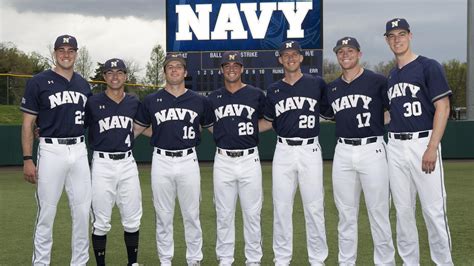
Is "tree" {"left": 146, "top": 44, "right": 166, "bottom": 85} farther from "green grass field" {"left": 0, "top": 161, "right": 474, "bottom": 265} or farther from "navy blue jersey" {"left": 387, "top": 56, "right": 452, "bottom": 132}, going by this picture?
"navy blue jersey" {"left": 387, "top": 56, "right": 452, "bottom": 132}

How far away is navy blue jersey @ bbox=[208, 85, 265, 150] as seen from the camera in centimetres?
457

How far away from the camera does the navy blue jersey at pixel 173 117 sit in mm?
4523

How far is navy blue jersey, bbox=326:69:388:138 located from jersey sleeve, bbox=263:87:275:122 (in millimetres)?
551

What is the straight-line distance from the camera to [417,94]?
4.07 metres

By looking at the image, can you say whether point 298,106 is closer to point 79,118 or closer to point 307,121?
point 307,121

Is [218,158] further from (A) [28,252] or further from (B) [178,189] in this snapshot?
(A) [28,252]

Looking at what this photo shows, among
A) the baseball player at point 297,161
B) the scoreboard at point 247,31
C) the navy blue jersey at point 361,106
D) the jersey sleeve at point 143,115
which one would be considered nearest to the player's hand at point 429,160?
the navy blue jersey at point 361,106

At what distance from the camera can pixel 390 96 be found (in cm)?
420

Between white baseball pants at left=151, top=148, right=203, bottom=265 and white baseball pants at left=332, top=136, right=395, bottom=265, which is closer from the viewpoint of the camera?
white baseball pants at left=332, top=136, right=395, bottom=265

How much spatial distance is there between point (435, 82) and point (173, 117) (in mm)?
2084

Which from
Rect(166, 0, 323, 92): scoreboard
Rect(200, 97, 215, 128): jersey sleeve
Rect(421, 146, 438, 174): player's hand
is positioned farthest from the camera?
Rect(166, 0, 323, 92): scoreboard

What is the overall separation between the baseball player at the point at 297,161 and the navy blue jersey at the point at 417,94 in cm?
68

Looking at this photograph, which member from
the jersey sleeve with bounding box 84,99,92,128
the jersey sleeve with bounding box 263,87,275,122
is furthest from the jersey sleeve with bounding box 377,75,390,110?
the jersey sleeve with bounding box 84,99,92,128

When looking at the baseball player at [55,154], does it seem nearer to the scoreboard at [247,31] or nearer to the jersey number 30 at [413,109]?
the jersey number 30 at [413,109]
